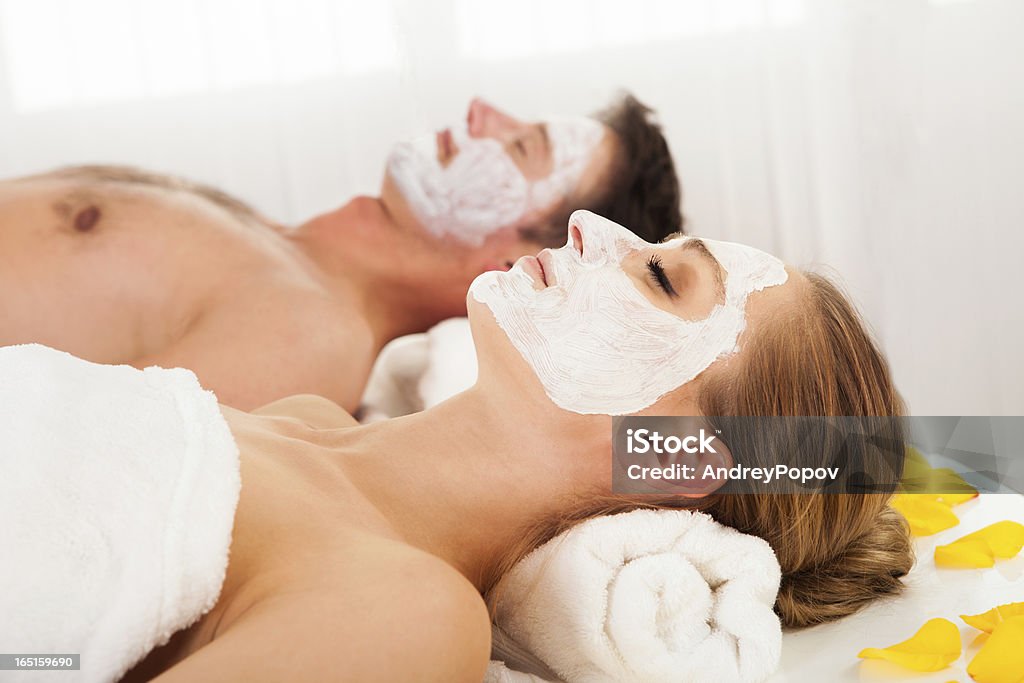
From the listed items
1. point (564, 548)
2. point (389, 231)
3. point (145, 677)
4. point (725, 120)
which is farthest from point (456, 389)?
point (725, 120)

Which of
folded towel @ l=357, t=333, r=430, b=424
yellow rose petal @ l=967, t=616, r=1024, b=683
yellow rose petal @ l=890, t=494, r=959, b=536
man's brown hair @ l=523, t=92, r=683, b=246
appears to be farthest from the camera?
man's brown hair @ l=523, t=92, r=683, b=246

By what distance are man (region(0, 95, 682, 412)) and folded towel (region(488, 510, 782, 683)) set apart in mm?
711

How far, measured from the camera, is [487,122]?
210 centimetres

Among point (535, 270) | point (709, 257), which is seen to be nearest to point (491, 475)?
point (535, 270)

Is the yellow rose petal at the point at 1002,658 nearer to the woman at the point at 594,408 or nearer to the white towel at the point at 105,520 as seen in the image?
the woman at the point at 594,408

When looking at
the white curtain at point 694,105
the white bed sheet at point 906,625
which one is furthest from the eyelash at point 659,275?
the white curtain at point 694,105

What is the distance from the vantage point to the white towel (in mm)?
818

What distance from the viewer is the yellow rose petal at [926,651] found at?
1039 mm

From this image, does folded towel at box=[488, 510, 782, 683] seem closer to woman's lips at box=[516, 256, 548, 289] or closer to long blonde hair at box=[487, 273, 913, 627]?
long blonde hair at box=[487, 273, 913, 627]

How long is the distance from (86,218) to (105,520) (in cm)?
108

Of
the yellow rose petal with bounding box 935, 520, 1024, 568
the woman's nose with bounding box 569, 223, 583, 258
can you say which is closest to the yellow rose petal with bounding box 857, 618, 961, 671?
the yellow rose petal with bounding box 935, 520, 1024, 568

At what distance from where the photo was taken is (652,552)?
3.61 feet

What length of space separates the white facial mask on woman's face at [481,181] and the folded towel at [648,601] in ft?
3.41

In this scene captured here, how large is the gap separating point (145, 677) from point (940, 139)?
181 cm
